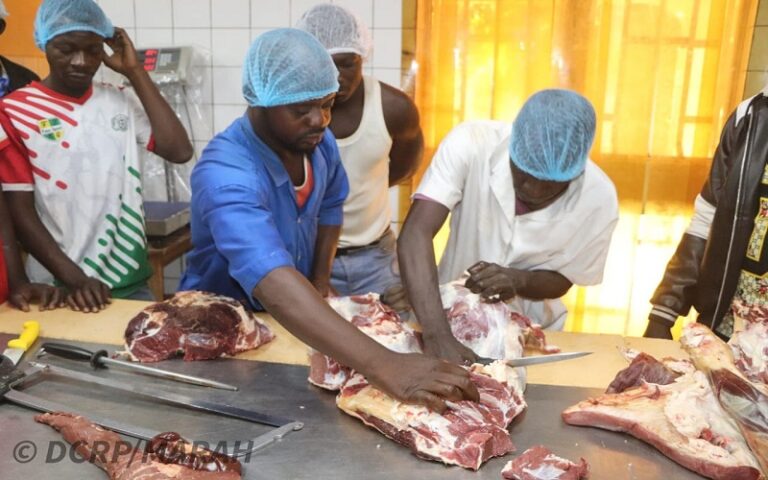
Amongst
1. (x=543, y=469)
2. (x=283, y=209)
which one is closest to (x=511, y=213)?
(x=283, y=209)

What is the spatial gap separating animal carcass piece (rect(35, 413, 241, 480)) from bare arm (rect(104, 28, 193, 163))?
4.85 ft

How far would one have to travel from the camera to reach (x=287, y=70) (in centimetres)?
184

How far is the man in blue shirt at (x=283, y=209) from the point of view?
1.67m

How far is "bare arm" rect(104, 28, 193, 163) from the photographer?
109 inches

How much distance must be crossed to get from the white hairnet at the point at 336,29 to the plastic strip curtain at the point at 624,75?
1.29 meters

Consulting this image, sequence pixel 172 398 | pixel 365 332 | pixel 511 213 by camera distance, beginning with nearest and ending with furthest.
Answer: pixel 172 398
pixel 365 332
pixel 511 213

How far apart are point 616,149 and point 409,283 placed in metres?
2.28

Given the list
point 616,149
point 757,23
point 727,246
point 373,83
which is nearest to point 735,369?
point 727,246

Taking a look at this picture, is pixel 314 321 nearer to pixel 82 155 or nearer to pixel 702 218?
pixel 82 155

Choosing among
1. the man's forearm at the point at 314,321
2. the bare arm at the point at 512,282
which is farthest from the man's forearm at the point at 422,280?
the man's forearm at the point at 314,321

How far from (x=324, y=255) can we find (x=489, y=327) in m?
0.73

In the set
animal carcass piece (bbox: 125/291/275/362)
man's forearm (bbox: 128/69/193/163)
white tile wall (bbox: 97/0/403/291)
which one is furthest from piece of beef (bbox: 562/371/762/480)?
white tile wall (bbox: 97/0/403/291)

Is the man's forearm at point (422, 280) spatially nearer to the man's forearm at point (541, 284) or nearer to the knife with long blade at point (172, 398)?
the man's forearm at point (541, 284)

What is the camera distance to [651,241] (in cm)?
408
